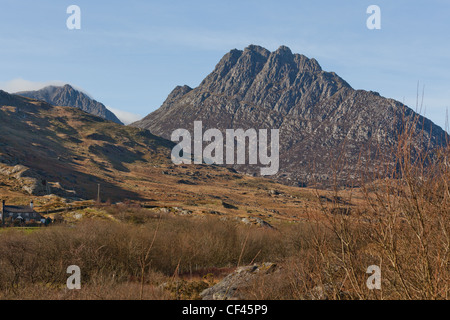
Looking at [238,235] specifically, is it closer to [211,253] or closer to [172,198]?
[211,253]

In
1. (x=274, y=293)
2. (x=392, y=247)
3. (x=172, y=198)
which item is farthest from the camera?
(x=172, y=198)

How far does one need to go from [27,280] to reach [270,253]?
96.3ft

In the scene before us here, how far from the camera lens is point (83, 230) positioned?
35594 mm

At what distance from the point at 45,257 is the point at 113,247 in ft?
19.7

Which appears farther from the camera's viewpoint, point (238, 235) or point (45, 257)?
point (238, 235)

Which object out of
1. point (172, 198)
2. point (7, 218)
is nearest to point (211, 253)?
point (7, 218)

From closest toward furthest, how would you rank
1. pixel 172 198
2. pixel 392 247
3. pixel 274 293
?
pixel 392 247
pixel 274 293
pixel 172 198

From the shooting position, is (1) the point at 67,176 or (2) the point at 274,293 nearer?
(2) the point at 274,293
